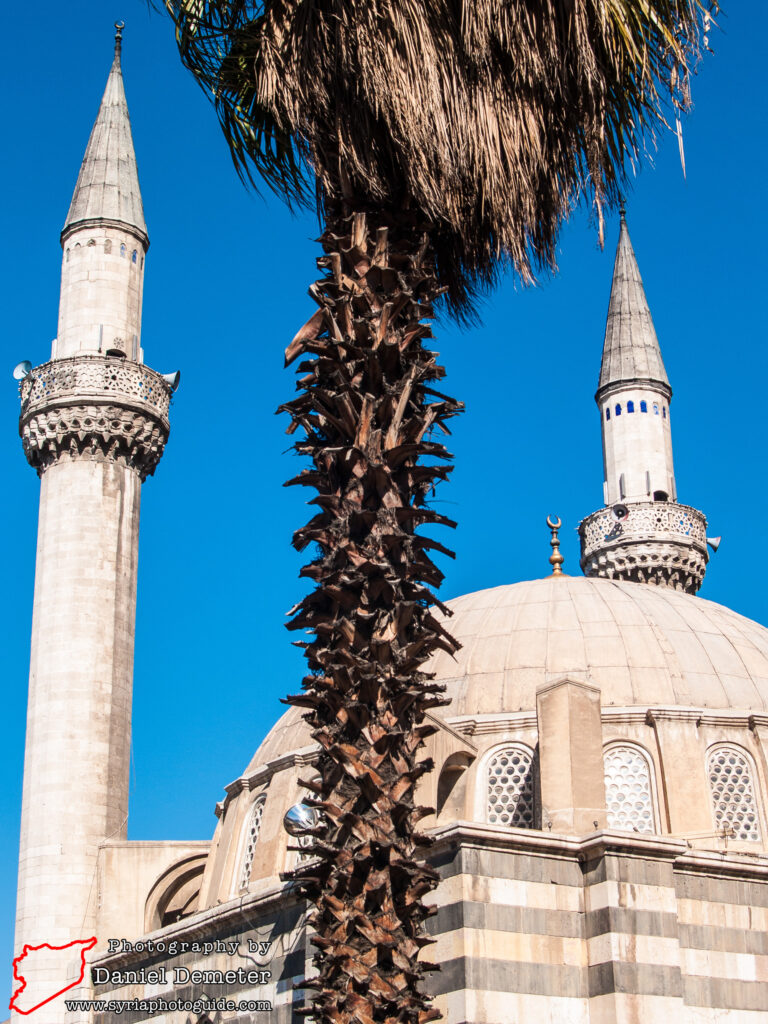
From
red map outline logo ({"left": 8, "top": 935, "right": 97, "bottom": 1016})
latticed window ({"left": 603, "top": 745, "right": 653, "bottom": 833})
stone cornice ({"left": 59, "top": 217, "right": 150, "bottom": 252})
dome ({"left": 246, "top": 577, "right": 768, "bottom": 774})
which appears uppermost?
stone cornice ({"left": 59, "top": 217, "right": 150, "bottom": 252})

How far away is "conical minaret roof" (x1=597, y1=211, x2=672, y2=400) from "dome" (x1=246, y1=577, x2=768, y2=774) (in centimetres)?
1046

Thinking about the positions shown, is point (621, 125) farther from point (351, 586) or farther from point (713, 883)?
point (713, 883)

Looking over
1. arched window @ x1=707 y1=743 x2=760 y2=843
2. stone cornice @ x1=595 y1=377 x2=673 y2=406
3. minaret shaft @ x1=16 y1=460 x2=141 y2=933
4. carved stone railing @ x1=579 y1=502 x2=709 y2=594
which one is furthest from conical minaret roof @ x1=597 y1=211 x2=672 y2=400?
arched window @ x1=707 y1=743 x2=760 y2=843

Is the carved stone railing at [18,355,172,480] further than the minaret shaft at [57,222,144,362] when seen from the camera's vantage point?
No

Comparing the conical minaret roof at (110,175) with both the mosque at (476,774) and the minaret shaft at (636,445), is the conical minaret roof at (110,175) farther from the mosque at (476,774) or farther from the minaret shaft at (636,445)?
the minaret shaft at (636,445)

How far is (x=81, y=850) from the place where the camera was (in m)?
23.2

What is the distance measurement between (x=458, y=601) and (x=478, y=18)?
15877 mm

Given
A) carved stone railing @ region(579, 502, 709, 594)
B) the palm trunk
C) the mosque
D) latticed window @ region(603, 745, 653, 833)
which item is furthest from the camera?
carved stone railing @ region(579, 502, 709, 594)

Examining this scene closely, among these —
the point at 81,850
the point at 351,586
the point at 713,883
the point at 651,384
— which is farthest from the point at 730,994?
the point at 651,384

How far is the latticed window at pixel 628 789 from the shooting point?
18062 millimetres

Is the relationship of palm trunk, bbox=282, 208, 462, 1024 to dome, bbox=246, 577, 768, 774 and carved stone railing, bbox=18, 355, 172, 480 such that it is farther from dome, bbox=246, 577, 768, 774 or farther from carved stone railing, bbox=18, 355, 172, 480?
carved stone railing, bbox=18, 355, 172, 480

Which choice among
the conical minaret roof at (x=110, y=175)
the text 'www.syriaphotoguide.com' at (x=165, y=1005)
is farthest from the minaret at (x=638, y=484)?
the text 'www.syriaphotoguide.com' at (x=165, y=1005)

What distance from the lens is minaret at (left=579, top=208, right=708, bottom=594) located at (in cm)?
3058

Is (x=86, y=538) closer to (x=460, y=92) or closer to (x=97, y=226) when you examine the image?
(x=97, y=226)
